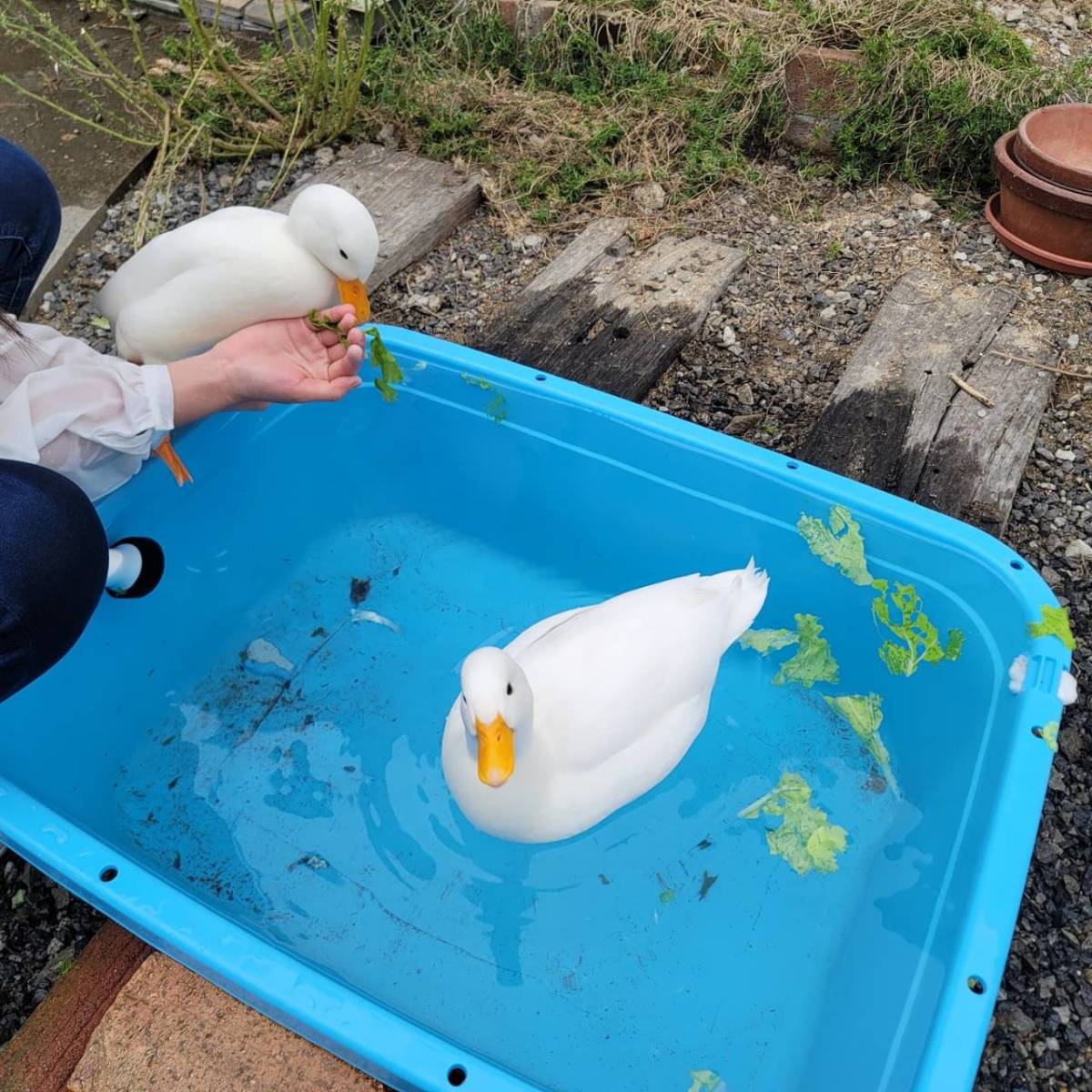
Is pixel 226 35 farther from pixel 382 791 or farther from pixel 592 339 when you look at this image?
pixel 382 791

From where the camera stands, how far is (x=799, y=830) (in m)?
1.35

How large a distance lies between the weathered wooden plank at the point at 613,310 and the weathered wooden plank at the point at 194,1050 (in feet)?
3.75

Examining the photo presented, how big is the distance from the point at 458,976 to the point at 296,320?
97 cm

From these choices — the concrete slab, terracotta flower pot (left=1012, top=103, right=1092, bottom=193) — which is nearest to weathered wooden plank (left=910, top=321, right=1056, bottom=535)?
terracotta flower pot (left=1012, top=103, right=1092, bottom=193)

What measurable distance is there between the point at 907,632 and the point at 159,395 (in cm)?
109

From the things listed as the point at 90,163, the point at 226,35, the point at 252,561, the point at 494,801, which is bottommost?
the point at 252,561

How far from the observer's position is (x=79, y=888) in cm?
99

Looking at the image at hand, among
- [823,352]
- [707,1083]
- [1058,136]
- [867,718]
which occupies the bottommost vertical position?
[707,1083]

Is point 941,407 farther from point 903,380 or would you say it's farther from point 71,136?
point 71,136

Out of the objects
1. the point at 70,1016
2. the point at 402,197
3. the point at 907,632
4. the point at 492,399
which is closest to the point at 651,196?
the point at 402,197

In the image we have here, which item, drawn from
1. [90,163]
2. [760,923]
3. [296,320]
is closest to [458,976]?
[760,923]

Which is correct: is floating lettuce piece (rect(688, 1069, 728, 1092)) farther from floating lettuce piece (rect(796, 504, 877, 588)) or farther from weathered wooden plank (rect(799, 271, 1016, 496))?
weathered wooden plank (rect(799, 271, 1016, 496))

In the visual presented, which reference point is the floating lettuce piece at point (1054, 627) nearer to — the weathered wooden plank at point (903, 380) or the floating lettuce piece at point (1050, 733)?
the floating lettuce piece at point (1050, 733)

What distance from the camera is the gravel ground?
114 centimetres
